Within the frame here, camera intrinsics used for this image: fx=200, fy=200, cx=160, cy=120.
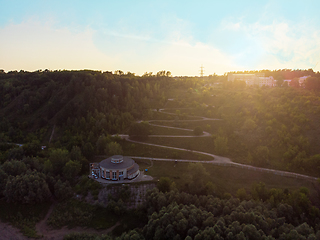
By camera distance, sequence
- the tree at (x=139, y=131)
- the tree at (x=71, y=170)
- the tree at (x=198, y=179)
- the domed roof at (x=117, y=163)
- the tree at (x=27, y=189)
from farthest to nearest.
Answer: the tree at (x=139, y=131) → the domed roof at (x=117, y=163) → the tree at (x=71, y=170) → the tree at (x=198, y=179) → the tree at (x=27, y=189)

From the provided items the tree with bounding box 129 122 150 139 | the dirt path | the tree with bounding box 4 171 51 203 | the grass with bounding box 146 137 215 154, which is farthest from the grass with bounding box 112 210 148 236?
the tree with bounding box 129 122 150 139

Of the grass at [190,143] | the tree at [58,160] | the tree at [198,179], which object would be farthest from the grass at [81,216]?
the grass at [190,143]

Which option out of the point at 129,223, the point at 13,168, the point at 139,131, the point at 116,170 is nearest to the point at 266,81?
the point at 139,131

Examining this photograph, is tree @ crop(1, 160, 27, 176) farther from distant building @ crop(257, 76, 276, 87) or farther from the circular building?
distant building @ crop(257, 76, 276, 87)

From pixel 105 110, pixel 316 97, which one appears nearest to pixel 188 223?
pixel 105 110

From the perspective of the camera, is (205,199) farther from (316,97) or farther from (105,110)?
(316,97)

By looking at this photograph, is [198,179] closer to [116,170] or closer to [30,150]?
[116,170]

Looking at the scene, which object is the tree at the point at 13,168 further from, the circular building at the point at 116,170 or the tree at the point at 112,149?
the tree at the point at 112,149
